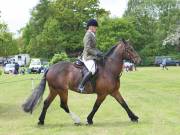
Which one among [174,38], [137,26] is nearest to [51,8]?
[137,26]

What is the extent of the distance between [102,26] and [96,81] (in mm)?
82071

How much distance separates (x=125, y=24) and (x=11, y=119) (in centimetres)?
7998

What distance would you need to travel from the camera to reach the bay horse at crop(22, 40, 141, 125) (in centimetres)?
1347

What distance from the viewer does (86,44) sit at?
1348 centimetres

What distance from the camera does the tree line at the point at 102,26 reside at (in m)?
89.4

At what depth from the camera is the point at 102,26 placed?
95062 millimetres

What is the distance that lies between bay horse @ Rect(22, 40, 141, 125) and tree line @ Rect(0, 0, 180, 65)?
72.0m

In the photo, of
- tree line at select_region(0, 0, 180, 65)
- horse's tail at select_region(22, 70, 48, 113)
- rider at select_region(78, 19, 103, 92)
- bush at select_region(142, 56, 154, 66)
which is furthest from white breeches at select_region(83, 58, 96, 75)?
bush at select_region(142, 56, 154, 66)

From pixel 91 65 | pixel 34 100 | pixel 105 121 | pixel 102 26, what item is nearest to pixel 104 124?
pixel 105 121

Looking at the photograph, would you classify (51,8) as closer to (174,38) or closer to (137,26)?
(137,26)

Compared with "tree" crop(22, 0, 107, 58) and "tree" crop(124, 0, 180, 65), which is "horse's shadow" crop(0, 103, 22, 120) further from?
"tree" crop(124, 0, 180, 65)

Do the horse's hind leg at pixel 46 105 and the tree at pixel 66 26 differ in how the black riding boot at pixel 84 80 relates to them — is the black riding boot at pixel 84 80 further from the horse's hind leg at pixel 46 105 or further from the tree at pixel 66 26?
the tree at pixel 66 26

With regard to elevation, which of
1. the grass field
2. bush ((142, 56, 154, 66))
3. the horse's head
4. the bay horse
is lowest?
bush ((142, 56, 154, 66))

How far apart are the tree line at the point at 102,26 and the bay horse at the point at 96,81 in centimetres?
7202
